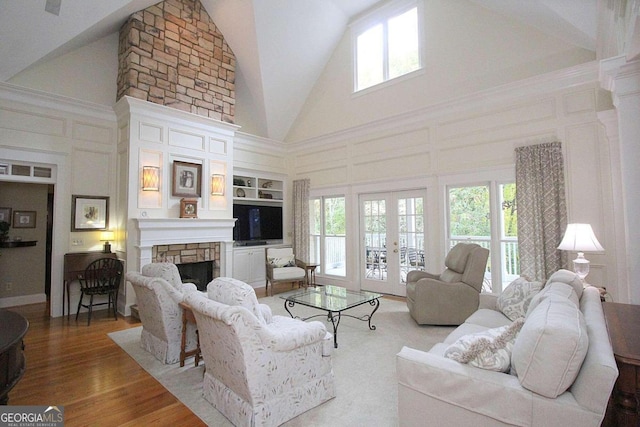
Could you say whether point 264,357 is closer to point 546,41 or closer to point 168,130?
point 168,130

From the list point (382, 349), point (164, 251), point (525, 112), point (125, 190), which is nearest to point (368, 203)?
point (525, 112)

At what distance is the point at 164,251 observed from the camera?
5133 mm

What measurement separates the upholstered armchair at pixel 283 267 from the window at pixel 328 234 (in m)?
0.63

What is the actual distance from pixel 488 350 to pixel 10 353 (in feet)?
7.40

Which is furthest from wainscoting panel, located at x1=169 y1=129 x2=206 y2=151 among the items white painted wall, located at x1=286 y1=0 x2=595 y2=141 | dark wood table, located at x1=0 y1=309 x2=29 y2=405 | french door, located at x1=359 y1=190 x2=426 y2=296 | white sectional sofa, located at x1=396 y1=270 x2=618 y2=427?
white sectional sofa, located at x1=396 y1=270 x2=618 y2=427

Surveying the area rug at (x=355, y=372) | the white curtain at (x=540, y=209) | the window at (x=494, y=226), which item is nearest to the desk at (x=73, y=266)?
the area rug at (x=355, y=372)

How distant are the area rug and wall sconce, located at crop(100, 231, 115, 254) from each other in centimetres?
157

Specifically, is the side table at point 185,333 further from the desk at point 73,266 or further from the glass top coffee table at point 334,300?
the desk at point 73,266

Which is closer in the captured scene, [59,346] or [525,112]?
[59,346]

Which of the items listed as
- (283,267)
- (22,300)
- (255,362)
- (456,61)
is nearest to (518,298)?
(255,362)

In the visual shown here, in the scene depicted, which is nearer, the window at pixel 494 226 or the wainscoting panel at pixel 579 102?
the wainscoting panel at pixel 579 102

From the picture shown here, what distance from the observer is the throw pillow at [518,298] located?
2.90 metres

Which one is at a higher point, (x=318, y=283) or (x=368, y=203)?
(x=368, y=203)

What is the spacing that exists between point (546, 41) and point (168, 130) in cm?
574
